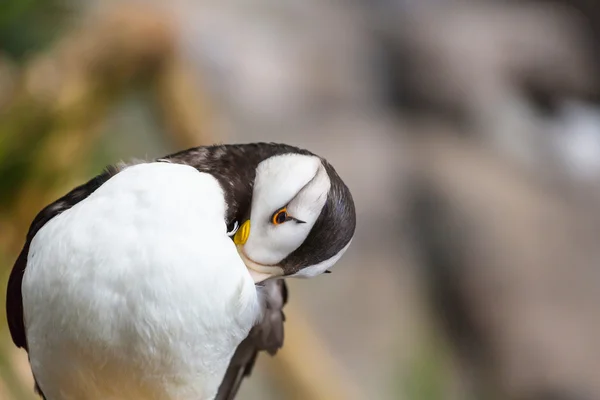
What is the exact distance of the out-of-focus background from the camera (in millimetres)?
1074

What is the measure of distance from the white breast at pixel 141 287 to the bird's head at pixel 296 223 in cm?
2

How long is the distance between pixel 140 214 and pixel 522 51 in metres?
1.78

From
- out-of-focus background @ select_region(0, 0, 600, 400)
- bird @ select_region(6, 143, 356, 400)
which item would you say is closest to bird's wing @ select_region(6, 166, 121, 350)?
bird @ select_region(6, 143, 356, 400)

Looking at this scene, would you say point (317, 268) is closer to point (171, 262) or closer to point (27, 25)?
point (171, 262)

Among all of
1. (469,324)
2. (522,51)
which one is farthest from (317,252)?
(522,51)

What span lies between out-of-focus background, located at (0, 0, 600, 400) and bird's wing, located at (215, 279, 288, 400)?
48 centimetres

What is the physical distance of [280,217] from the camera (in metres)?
0.40

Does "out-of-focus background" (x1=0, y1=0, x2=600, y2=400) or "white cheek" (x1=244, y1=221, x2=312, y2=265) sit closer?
"white cheek" (x1=244, y1=221, x2=312, y2=265)

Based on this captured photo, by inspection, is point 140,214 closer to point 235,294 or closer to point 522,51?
point 235,294

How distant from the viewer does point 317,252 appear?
0.40 m

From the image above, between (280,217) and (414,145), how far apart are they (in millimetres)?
1483

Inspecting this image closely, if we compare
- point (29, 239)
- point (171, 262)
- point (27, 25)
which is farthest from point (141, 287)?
point (27, 25)

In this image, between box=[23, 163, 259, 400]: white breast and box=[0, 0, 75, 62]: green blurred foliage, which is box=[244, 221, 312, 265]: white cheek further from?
box=[0, 0, 75, 62]: green blurred foliage

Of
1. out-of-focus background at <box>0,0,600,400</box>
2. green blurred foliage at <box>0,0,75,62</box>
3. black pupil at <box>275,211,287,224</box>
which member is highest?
green blurred foliage at <box>0,0,75,62</box>
